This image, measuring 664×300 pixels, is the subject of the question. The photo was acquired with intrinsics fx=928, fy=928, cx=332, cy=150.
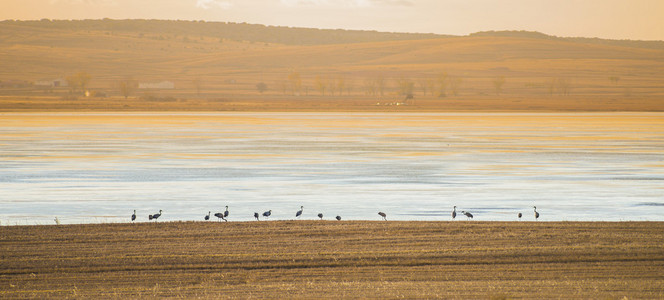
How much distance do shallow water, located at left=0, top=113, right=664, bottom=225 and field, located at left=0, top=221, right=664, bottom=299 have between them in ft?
6.73

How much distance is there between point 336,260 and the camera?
46.5 feet

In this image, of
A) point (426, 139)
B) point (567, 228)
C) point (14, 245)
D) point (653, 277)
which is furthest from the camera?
point (426, 139)

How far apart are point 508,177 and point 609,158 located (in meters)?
8.28

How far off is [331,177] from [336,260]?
41.8 ft

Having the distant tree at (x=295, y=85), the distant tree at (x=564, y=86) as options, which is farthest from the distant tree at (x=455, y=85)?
the distant tree at (x=295, y=85)

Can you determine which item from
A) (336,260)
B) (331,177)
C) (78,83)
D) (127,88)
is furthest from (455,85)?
(336,260)

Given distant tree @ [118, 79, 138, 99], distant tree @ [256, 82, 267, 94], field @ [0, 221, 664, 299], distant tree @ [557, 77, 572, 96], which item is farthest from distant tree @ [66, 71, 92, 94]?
field @ [0, 221, 664, 299]

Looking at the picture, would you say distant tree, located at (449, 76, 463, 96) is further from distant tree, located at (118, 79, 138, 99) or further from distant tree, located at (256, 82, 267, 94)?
distant tree, located at (118, 79, 138, 99)

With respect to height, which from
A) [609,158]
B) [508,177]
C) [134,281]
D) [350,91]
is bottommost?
[134,281]

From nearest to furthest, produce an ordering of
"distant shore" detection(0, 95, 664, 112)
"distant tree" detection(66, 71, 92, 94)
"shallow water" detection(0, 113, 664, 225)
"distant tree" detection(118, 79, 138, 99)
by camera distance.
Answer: "shallow water" detection(0, 113, 664, 225), "distant shore" detection(0, 95, 664, 112), "distant tree" detection(118, 79, 138, 99), "distant tree" detection(66, 71, 92, 94)

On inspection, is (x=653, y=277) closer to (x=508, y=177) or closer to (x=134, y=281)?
(x=134, y=281)

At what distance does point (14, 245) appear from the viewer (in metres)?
15.1

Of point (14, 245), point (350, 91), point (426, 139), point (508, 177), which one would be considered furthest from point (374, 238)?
point (350, 91)

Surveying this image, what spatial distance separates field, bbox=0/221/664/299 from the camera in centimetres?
1210
